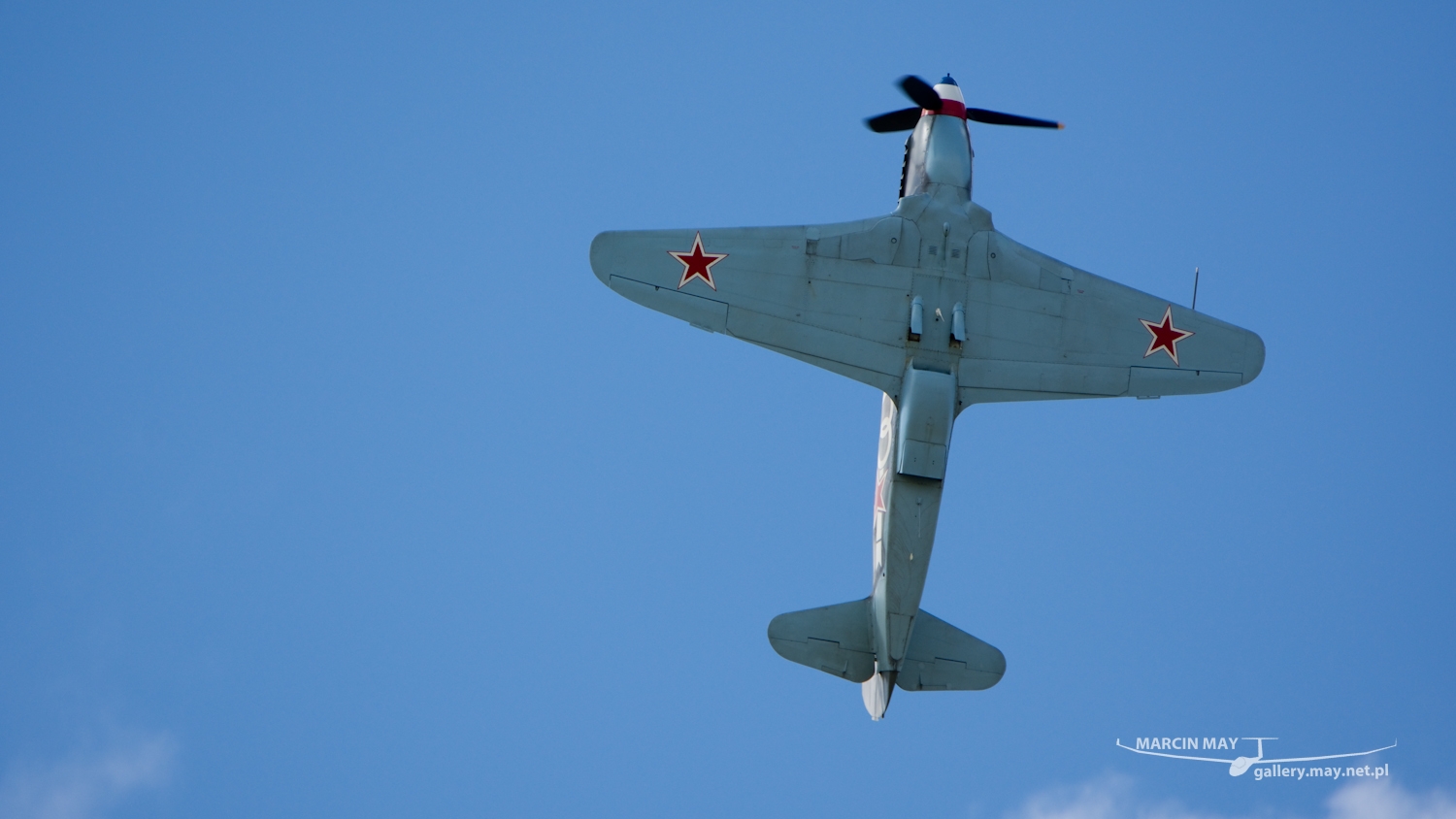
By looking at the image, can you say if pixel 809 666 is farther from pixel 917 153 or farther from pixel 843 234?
pixel 917 153

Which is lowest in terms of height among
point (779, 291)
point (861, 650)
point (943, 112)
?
point (861, 650)

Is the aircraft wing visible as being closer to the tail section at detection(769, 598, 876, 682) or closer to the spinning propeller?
the spinning propeller

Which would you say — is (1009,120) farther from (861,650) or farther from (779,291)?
(861,650)

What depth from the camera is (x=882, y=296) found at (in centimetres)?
2622

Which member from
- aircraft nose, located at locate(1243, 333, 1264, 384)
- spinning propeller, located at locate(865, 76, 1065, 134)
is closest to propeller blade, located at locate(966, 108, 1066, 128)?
spinning propeller, located at locate(865, 76, 1065, 134)

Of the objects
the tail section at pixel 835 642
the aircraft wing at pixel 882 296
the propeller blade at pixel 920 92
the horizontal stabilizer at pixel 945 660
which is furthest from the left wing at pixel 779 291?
the horizontal stabilizer at pixel 945 660

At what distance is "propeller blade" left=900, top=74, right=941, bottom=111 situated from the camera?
1089 inches

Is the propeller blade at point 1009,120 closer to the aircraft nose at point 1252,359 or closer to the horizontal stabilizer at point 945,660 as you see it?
the aircraft nose at point 1252,359

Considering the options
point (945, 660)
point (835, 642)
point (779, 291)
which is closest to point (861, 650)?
point (835, 642)

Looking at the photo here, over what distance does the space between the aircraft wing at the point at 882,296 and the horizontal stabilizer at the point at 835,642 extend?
4.85 m

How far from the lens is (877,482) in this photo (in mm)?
27484

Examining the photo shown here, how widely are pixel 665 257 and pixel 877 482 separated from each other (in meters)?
5.85

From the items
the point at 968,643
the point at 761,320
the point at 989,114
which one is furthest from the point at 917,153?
the point at 968,643

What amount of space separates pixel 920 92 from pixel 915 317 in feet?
15.7
